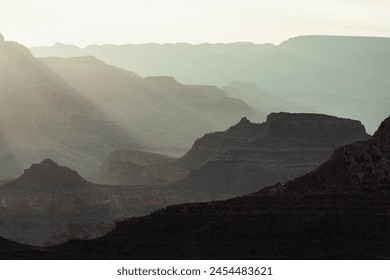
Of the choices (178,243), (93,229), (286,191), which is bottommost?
(178,243)

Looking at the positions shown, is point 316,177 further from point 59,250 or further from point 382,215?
point 59,250

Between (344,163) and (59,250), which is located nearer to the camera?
(59,250)

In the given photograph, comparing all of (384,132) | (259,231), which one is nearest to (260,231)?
(259,231)

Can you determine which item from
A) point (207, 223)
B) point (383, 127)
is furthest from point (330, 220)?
point (383, 127)

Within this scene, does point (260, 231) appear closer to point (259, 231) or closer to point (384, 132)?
point (259, 231)

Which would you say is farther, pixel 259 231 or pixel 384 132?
pixel 384 132

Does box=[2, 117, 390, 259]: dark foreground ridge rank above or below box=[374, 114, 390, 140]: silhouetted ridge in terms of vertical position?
below

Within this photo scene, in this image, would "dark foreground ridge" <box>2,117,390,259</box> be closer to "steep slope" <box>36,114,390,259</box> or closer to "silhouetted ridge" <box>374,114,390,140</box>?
"steep slope" <box>36,114,390,259</box>

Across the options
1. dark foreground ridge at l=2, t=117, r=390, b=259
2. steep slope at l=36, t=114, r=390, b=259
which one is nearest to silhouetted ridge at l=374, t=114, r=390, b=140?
dark foreground ridge at l=2, t=117, r=390, b=259
